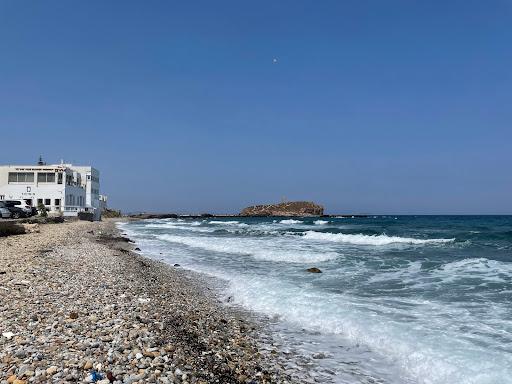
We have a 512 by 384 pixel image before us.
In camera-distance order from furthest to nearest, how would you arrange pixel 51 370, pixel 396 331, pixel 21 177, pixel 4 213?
pixel 21 177
pixel 4 213
pixel 396 331
pixel 51 370

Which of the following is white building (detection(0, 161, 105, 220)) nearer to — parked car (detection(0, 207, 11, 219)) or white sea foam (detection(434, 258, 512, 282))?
parked car (detection(0, 207, 11, 219))

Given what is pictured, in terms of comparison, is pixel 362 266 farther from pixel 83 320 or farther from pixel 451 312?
pixel 83 320

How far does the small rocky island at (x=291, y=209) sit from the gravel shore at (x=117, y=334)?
14927 cm

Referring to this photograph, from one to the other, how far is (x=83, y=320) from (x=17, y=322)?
91 cm

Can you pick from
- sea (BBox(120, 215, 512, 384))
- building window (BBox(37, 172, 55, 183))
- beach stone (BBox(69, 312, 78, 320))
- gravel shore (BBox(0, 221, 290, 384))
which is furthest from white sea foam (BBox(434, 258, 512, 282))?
building window (BBox(37, 172, 55, 183))

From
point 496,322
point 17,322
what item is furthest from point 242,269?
point 17,322

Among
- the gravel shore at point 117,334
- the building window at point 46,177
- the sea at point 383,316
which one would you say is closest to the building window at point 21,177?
the building window at point 46,177

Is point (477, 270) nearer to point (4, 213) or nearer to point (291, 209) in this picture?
point (4, 213)

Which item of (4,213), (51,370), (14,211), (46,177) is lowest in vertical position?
(51,370)

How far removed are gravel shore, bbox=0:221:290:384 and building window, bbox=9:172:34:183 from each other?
5640 cm

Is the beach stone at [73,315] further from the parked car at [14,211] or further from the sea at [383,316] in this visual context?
the parked car at [14,211]

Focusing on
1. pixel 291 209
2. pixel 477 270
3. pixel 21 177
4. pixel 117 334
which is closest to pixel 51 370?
pixel 117 334

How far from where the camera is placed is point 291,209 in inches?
6344

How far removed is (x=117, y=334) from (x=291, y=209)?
512 ft
